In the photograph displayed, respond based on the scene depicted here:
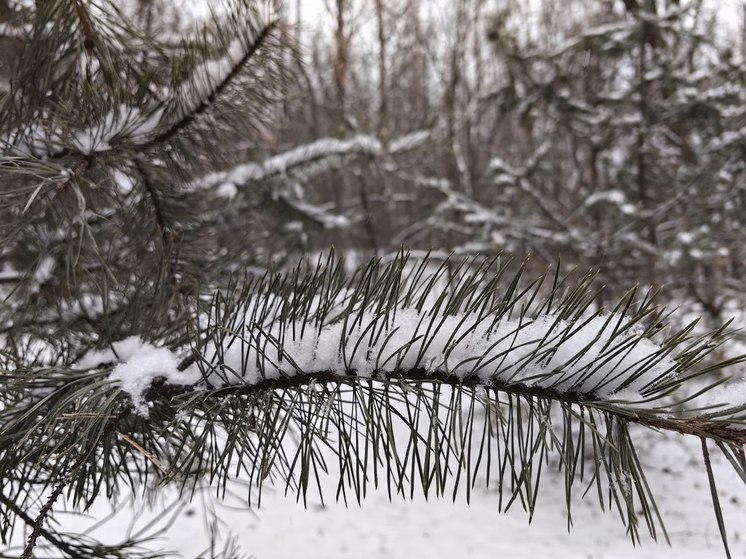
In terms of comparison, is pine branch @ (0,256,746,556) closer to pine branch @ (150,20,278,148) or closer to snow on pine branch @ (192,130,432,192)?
pine branch @ (150,20,278,148)

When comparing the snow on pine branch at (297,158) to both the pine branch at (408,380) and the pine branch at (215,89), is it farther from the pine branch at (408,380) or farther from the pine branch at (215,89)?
the pine branch at (408,380)

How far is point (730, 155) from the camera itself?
357 cm

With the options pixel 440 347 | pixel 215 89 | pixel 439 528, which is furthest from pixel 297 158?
pixel 439 528

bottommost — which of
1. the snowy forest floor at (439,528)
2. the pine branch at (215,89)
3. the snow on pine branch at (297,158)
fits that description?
the snowy forest floor at (439,528)

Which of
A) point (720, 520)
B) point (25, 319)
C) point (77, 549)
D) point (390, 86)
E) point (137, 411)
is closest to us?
point (720, 520)

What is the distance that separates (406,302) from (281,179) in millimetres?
1488

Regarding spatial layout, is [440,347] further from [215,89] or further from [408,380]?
[215,89]

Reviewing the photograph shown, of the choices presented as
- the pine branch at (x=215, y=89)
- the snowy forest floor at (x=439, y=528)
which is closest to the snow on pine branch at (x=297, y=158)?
the pine branch at (x=215, y=89)

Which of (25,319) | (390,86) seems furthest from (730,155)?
(390,86)

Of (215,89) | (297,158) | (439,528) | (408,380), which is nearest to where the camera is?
(408,380)

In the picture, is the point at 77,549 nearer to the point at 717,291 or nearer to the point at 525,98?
A: the point at 717,291

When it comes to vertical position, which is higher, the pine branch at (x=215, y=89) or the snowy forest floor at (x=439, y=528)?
the pine branch at (x=215, y=89)

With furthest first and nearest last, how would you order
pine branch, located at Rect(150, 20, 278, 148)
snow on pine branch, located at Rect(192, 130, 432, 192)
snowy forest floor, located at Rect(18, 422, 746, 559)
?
snowy forest floor, located at Rect(18, 422, 746, 559) < snow on pine branch, located at Rect(192, 130, 432, 192) < pine branch, located at Rect(150, 20, 278, 148)

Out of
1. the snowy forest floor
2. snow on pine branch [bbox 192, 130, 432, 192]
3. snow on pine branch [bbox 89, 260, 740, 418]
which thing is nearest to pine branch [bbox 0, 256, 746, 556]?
snow on pine branch [bbox 89, 260, 740, 418]
